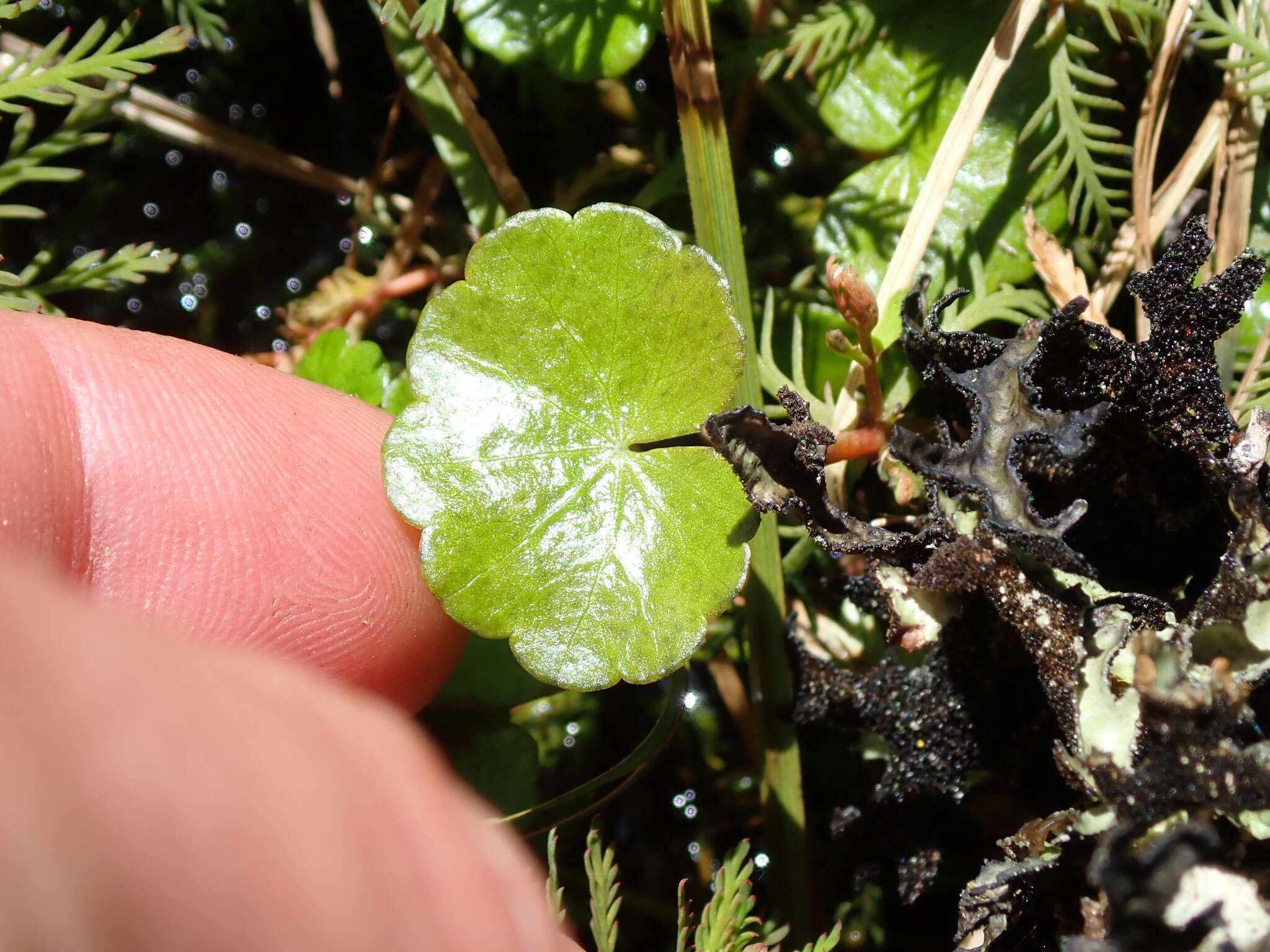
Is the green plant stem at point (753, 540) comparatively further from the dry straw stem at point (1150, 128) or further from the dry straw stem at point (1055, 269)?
the dry straw stem at point (1150, 128)

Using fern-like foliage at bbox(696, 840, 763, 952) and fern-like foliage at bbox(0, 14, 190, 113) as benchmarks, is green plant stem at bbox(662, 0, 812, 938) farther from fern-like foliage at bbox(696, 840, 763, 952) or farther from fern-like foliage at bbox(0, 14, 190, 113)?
fern-like foliage at bbox(0, 14, 190, 113)

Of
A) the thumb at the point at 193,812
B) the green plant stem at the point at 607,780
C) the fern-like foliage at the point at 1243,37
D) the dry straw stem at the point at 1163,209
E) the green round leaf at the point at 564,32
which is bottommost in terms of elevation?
the green plant stem at the point at 607,780

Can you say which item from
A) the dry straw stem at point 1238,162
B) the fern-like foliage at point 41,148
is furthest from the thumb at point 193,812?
the dry straw stem at point 1238,162

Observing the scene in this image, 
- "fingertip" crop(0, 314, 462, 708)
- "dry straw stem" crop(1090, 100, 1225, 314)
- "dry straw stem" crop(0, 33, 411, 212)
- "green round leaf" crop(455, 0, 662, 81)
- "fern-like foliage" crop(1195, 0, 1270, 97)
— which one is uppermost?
"fern-like foliage" crop(1195, 0, 1270, 97)

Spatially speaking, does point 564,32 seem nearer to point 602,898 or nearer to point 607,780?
point 607,780

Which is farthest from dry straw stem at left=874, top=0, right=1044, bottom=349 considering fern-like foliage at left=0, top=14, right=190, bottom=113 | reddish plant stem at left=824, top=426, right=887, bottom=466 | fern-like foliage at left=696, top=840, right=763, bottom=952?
fern-like foliage at left=0, top=14, right=190, bottom=113

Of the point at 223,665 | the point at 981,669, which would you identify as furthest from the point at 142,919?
the point at 981,669
